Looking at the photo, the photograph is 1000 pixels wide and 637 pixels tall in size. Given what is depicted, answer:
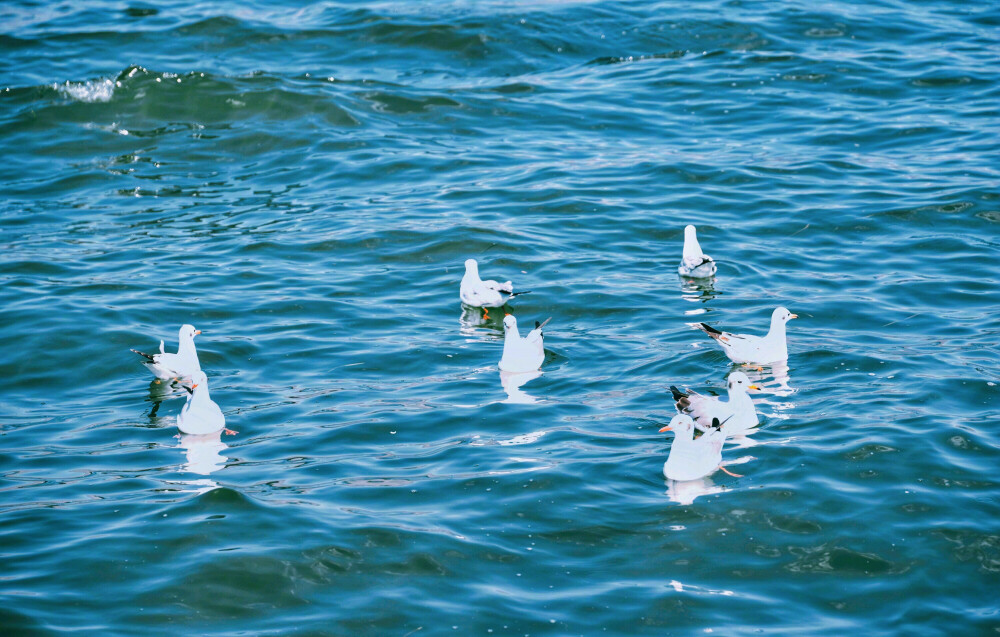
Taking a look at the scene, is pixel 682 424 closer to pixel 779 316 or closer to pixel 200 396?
pixel 779 316

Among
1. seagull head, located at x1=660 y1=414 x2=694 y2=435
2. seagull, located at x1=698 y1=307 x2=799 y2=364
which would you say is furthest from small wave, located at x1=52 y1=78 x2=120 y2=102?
seagull head, located at x1=660 y1=414 x2=694 y2=435

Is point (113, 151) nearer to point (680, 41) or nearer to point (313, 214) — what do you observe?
point (313, 214)

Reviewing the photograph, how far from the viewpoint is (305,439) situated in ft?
34.9

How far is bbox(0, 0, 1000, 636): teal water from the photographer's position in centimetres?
838

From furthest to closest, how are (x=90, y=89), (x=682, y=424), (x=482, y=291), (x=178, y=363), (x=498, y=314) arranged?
(x=90, y=89), (x=498, y=314), (x=482, y=291), (x=178, y=363), (x=682, y=424)

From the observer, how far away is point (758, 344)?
1180 centimetres

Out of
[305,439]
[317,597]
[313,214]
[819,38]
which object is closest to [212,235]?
[313,214]

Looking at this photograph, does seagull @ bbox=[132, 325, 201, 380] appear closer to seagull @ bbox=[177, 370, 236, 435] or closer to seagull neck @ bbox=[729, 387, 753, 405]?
seagull @ bbox=[177, 370, 236, 435]

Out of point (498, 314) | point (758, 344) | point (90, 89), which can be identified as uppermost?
point (90, 89)

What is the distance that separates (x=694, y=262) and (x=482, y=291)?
2.82 m

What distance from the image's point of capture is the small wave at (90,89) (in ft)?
71.8

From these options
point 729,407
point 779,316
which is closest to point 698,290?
point 779,316

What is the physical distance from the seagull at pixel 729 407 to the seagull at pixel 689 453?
646 mm

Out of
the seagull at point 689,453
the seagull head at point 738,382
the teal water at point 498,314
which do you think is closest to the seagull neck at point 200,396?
the teal water at point 498,314
